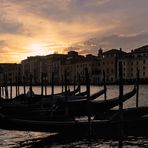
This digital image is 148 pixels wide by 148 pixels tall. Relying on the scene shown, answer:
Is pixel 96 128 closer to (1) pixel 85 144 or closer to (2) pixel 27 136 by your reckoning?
(1) pixel 85 144

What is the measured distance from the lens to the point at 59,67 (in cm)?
13238

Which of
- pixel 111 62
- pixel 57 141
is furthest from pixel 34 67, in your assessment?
pixel 57 141

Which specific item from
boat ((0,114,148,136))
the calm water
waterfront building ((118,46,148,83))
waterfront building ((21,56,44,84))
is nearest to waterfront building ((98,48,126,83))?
waterfront building ((118,46,148,83))

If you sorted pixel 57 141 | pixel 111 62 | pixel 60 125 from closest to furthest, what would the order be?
pixel 60 125, pixel 57 141, pixel 111 62

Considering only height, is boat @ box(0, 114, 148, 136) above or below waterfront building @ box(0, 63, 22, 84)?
below

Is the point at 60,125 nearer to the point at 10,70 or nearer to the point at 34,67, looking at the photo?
the point at 34,67

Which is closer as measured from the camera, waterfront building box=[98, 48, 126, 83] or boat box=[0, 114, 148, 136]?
boat box=[0, 114, 148, 136]

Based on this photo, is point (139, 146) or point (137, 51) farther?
point (137, 51)

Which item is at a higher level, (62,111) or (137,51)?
(137,51)

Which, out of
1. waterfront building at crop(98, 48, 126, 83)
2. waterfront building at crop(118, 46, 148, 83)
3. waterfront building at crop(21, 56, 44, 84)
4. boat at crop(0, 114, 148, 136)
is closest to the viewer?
boat at crop(0, 114, 148, 136)

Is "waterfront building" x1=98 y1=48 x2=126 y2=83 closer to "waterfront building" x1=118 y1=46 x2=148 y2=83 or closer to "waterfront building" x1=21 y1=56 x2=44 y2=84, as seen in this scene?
"waterfront building" x1=118 y1=46 x2=148 y2=83

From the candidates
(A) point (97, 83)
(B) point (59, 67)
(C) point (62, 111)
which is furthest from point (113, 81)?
(C) point (62, 111)

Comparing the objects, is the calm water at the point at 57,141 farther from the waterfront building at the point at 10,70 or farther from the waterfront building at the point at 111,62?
the waterfront building at the point at 10,70

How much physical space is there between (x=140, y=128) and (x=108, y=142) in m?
1.60
